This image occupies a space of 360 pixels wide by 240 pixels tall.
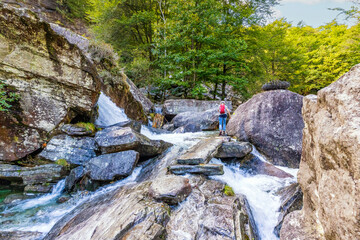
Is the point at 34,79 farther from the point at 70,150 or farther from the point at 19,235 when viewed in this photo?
the point at 19,235

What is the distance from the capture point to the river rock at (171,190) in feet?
10.4

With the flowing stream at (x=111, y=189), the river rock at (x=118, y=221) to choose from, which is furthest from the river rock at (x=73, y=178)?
the river rock at (x=118, y=221)

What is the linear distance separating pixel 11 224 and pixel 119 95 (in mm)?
8194

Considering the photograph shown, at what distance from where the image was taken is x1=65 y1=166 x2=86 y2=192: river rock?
512 centimetres

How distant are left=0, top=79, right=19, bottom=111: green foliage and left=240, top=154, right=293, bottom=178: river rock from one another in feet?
27.2

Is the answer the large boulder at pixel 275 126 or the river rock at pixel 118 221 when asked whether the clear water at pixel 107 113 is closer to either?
the river rock at pixel 118 221

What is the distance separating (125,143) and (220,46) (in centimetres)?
1439

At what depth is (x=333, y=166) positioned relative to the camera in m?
1.51

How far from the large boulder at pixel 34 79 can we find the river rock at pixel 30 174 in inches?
18.5

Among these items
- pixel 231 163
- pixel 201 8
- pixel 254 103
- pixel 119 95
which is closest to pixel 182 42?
pixel 201 8

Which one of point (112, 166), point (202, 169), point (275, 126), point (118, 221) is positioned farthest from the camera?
point (275, 126)

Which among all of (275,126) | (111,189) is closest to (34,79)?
(111,189)

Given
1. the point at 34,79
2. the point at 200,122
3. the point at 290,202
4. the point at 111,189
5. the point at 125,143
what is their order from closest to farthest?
the point at 290,202 → the point at 111,189 → the point at 125,143 → the point at 34,79 → the point at 200,122

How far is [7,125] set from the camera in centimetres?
556
